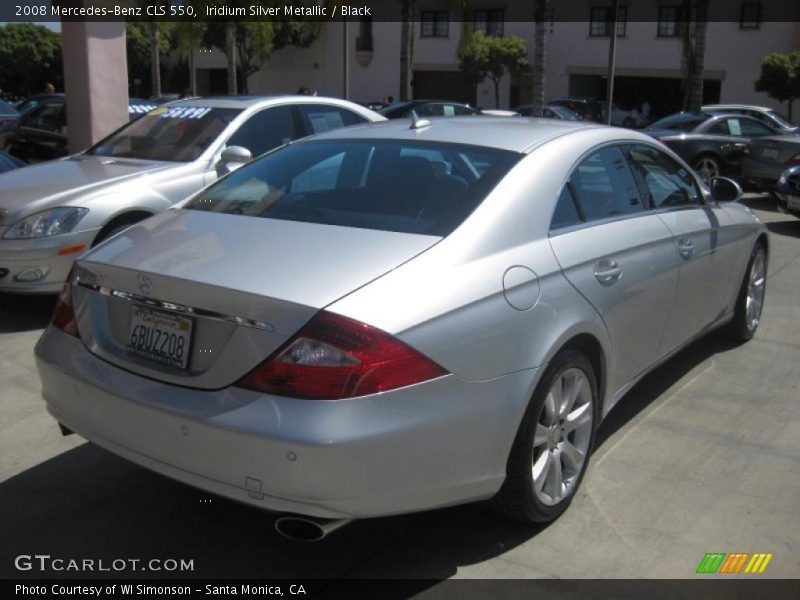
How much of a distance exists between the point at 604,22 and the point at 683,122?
2577 centimetres

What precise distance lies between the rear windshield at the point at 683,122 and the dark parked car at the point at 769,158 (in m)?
1.74

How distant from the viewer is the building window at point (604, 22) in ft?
127

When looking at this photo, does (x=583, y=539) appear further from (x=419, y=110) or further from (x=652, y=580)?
(x=419, y=110)

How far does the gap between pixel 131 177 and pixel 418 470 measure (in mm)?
4530

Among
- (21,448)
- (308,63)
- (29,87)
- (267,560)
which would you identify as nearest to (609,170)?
(267,560)

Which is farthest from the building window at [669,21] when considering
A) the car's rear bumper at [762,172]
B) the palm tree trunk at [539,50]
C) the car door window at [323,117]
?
the car door window at [323,117]

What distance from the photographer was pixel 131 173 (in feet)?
21.8

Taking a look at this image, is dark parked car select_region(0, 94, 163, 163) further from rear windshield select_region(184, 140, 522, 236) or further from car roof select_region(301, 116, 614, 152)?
rear windshield select_region(184, 140, 522, 236)

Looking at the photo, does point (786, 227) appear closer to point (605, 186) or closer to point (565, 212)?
point (605, 186)

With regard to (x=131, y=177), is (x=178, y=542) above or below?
below

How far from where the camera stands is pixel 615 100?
136 ft

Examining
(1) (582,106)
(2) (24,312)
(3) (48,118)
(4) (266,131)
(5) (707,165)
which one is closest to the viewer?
(2) (24,312)

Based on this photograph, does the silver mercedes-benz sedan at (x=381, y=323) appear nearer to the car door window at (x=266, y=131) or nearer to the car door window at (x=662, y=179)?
the car door window at (x=662, y=179)

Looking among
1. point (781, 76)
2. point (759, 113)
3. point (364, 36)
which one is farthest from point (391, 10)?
point (759, 113)
